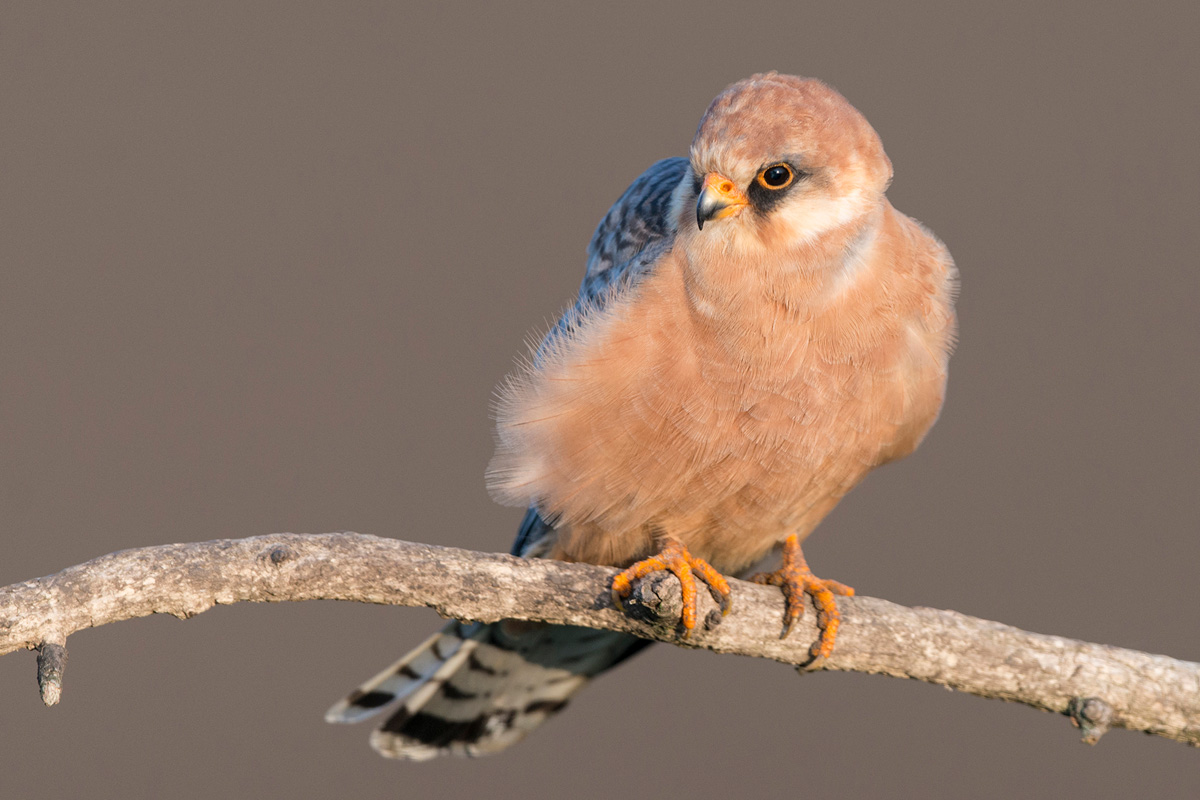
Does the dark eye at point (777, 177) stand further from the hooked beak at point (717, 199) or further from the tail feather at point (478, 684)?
Answer: the tail feather at point (478, 684)

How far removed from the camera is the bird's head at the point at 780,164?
2654 mm

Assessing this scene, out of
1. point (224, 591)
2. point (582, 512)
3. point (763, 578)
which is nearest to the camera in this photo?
point (224, 591)

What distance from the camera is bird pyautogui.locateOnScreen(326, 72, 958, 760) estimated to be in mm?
2723

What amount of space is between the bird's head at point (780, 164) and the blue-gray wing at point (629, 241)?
0.25 meters

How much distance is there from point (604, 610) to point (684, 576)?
0.24 meters

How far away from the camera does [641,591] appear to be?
2.69 meters

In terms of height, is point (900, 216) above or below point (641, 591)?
above

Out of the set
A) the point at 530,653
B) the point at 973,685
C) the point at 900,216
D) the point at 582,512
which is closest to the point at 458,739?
the point at 530,653

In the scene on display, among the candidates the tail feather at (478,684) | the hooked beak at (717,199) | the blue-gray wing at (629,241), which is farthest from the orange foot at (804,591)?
the hooked beak at (717,199)

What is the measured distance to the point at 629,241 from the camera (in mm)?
3166

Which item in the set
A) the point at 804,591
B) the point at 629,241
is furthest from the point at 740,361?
the point at 804,591

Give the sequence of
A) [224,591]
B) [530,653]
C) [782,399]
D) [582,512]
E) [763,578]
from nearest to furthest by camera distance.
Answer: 1. [224,591]
2. [782,399]
3. [582,512]
4. [763,578]
5. [530,653]

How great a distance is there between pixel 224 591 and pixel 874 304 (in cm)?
189

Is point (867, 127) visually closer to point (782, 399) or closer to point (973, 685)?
point (782, 399)
